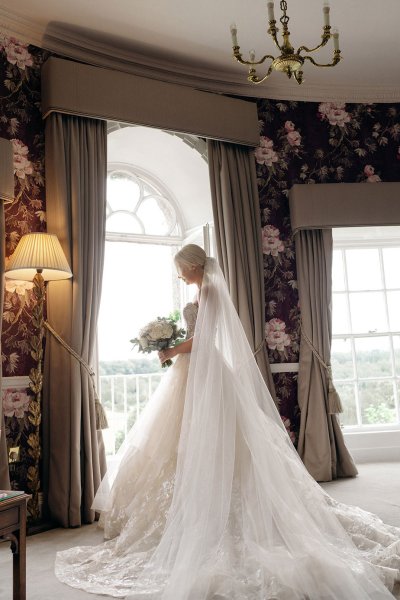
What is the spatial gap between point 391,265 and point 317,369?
5.51 feet

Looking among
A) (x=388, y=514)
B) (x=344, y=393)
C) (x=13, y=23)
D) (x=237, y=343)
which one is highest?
(x=13, y=23)

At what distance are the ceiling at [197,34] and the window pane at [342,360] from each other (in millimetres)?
2616

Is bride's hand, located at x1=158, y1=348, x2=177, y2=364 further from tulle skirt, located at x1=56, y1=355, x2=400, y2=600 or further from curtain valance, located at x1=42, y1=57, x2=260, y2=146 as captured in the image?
curtain valance, located at x1=42, y1=57, x2=260, y2=146

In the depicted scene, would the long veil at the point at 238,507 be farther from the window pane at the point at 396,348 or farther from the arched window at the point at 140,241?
the window pane at the point at 396,348

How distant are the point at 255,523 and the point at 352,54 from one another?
4.15m

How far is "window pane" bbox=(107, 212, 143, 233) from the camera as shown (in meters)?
5.38

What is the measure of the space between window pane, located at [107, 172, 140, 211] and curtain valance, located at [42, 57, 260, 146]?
0.95m

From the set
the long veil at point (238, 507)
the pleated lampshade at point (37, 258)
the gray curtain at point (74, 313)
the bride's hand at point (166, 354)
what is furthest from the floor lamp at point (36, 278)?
the long veil at point (238, 507)

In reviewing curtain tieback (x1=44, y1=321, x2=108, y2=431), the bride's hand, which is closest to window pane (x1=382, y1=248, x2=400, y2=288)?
the bride's hand

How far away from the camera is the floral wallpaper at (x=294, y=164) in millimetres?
5133

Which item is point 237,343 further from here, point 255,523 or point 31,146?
point 31,146

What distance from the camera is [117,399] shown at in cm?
584

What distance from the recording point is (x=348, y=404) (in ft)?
18.6

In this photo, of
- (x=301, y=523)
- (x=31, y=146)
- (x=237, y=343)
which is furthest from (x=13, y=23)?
(x=301, y=523)
